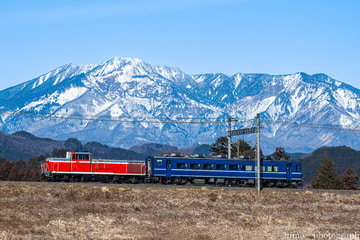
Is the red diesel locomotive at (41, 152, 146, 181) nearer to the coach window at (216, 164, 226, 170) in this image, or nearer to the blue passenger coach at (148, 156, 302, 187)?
the blue passenger coach at (148, 156, 302, 187)

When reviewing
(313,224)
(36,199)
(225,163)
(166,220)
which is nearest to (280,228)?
(313,224)

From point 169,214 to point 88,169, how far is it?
25.0 m

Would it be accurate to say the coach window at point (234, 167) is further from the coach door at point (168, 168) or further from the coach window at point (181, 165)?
the coach door at point (168, 168)

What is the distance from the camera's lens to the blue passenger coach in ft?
211

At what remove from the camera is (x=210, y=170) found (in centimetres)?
6481

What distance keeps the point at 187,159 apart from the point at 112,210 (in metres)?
25.1

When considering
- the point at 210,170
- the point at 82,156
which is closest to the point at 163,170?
the point at 210,170

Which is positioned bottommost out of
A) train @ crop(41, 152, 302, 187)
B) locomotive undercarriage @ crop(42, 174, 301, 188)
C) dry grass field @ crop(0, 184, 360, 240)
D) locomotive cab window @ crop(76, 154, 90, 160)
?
dry grass field @ crop(0, 184, 360, 240)

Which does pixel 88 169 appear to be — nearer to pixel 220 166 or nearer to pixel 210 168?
pixel 210 168

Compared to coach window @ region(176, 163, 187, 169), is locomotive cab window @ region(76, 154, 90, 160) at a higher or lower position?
higher

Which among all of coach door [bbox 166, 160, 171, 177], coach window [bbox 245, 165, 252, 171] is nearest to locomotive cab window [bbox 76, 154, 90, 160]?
coach door [bbox 166, 160, 171, 177]

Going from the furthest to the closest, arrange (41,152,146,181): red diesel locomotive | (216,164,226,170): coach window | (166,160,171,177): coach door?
(216,164,226,170): coach window < (166,160,171,177): coach door < (41,152,146,181): red diesel locomotive

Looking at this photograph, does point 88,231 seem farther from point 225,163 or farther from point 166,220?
point 225,163

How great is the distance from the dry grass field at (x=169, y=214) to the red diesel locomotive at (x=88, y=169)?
1484 cm
